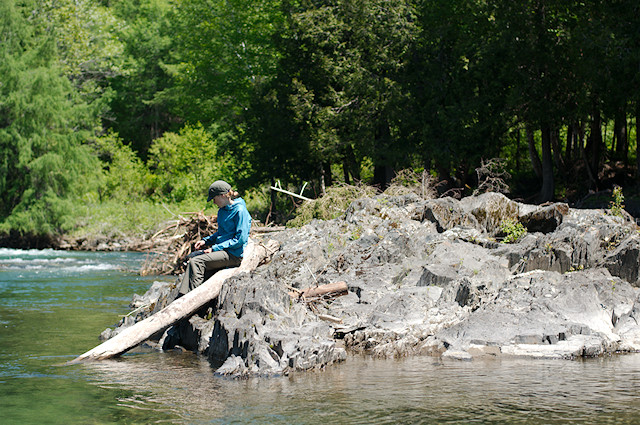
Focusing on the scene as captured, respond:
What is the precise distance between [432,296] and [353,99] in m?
24.0

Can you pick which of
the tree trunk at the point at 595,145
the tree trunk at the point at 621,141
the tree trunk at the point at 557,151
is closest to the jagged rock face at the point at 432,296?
the tree trunk at the point at 595,145

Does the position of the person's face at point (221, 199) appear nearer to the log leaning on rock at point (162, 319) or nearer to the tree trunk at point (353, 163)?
the log leaning on rock at point (162, 319)

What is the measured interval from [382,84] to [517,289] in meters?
22.3

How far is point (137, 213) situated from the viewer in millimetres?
37625

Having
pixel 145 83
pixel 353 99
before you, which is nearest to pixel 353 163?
pixel 353 99

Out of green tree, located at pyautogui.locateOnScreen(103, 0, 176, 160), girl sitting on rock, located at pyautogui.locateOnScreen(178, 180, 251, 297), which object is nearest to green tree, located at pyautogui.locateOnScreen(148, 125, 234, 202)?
green tree, located at pyautogui.locateOnScreen(103, 0, 176, 160)

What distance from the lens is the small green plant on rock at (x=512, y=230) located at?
1531 centimetres

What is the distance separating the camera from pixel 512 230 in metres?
15.5

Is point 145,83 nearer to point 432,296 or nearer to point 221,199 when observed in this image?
point 221,199

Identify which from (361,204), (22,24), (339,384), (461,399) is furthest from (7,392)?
(22,24)

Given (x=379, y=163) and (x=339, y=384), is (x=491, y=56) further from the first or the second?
(x=339, y=384)

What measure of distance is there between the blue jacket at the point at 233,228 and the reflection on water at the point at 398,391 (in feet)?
6.01

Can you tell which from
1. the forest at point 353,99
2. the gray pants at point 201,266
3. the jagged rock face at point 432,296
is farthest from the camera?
the forest at point 353,99

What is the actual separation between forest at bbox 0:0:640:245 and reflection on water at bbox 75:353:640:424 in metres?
14.3
